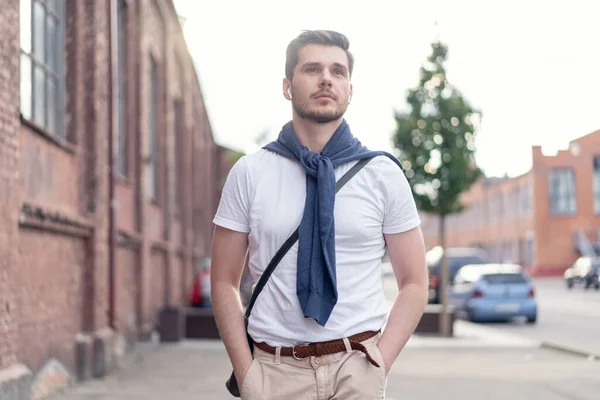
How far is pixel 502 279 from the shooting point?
2323 centimetres

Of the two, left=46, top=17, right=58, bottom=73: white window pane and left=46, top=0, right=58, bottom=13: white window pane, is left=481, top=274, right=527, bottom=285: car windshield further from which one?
left=46, top=0, right=58, bottom=13: white window pane

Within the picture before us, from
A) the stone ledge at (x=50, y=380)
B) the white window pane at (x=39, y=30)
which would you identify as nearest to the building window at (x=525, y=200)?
the white window pane at (x=39, y=30)

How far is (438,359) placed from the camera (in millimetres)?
13633

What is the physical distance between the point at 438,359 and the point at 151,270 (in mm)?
7154

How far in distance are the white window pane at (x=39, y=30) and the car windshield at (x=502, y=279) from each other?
49.5ft

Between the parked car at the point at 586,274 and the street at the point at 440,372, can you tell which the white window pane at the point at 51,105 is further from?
the parked car at the point at 586,274

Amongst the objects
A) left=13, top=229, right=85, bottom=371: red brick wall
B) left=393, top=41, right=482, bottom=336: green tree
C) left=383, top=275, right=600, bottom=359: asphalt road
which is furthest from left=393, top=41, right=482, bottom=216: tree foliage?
left=13, top=229, right=85, bottom=371: red brick wall

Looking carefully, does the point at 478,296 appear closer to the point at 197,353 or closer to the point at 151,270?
the point at 151,270

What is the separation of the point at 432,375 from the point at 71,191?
4661 mm

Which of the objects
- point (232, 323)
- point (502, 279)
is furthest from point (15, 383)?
point (502, 279)

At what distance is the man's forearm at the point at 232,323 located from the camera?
3.12 meters

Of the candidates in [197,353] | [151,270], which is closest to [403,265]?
[197,353]

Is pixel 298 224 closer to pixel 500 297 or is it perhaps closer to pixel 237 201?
pixel 237 201

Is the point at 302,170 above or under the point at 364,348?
above
